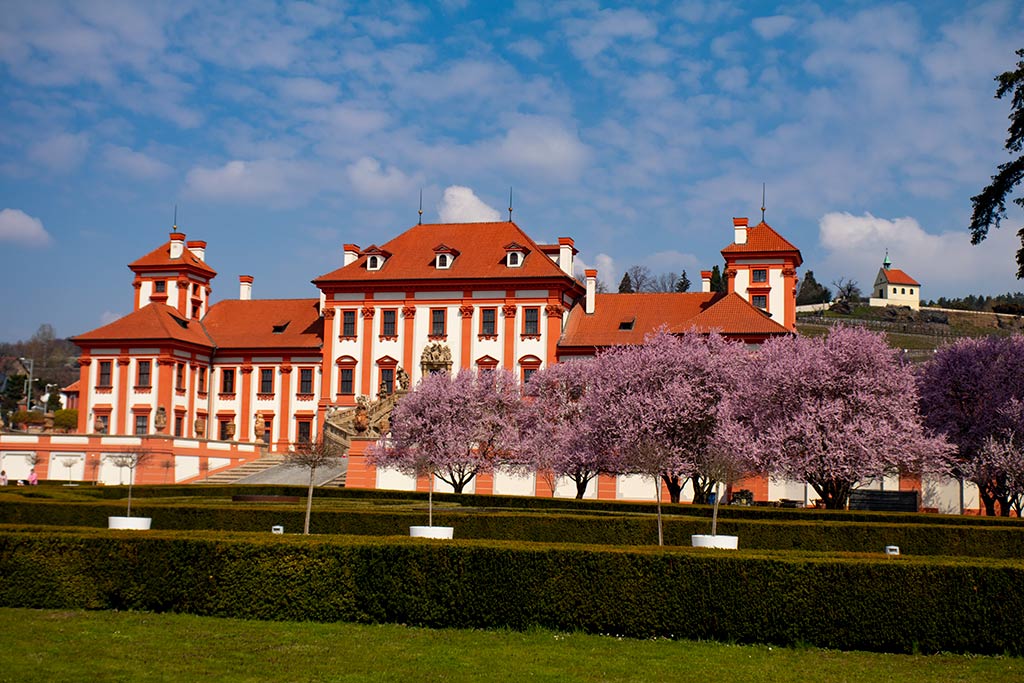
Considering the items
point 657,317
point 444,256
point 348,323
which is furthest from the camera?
point 348,323

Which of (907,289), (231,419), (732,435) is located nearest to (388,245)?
(231,419)

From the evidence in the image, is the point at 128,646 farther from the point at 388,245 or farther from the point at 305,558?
the point at 388,245

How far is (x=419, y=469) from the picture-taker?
26.9 metres

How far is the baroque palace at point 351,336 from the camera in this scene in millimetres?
52312

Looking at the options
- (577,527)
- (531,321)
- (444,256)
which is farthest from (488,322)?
(577,527)

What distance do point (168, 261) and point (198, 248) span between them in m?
3.75

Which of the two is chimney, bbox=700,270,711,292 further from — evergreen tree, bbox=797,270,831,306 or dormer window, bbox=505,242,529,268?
evergreen tree, bbox=797,270,831,306

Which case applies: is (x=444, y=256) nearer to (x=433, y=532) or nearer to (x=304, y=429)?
(x=304, y=429)

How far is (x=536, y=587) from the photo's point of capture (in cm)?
1321

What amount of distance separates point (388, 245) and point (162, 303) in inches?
595

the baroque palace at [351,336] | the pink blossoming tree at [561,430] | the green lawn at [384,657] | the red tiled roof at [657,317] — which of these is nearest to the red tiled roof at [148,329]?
the baroque palace at [351,336]

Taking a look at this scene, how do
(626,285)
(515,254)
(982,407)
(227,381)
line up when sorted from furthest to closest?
(626,285)
(227,381)
(515,254)
(982,407)

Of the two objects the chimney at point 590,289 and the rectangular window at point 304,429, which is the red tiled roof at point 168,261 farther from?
the chimney at point 590,289

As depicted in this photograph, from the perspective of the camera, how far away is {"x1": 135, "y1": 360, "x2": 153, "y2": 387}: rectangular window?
193 ft
